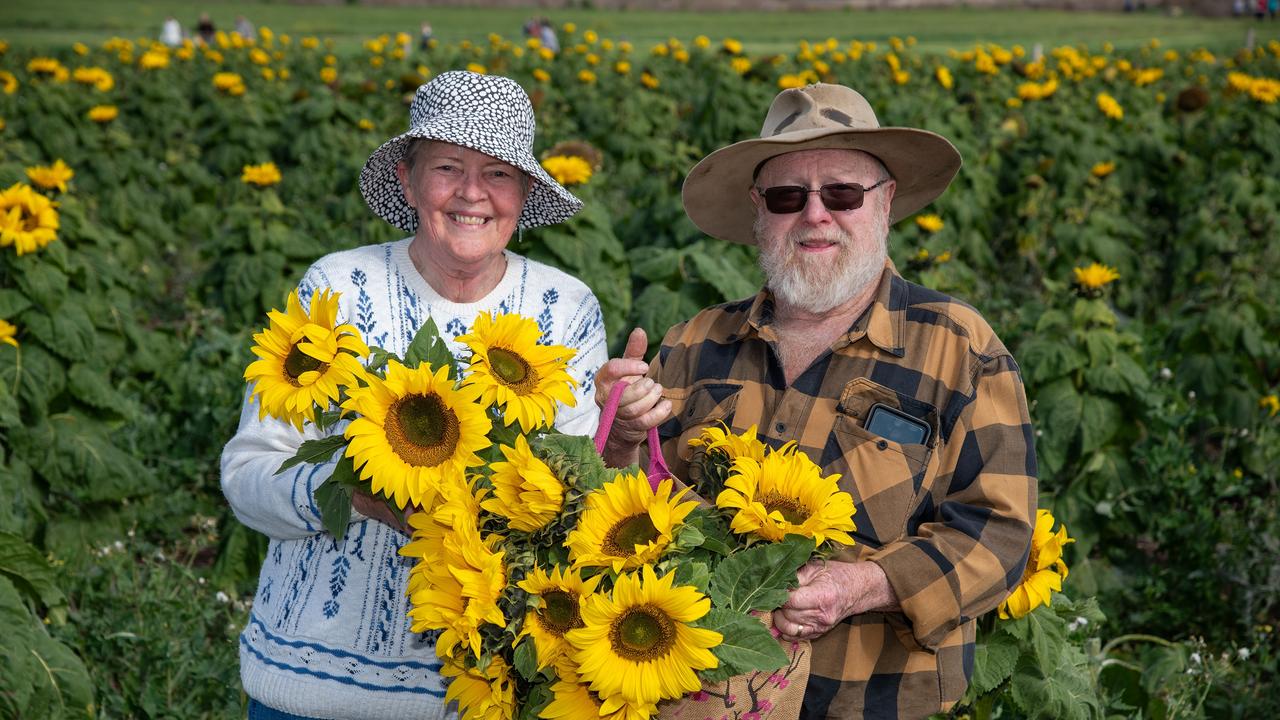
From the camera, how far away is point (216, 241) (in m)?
7.04

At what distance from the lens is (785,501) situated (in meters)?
1.87

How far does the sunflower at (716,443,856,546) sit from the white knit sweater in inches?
31.0

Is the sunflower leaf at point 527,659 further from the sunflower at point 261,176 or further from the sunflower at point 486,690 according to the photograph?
the sunflower at point 261,176

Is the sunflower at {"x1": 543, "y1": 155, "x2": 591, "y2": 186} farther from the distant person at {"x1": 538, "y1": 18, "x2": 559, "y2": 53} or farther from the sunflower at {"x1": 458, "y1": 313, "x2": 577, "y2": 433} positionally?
the distant person at {"x1": 538, "y1": 18, "x2": 559, "y2": 53}

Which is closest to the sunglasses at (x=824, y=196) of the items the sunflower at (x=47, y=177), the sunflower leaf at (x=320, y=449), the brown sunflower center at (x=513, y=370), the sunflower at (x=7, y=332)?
the brown sunflower center at (x=513, y=370)

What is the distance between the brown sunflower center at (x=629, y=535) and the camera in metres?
1.73

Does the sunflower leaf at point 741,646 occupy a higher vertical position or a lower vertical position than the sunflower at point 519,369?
lower

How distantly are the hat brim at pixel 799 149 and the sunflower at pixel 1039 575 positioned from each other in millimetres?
888

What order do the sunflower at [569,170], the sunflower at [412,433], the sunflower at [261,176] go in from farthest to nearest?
the sunflower at [261,176]
the sunflower at [569,170]
the sunflower at [412,433]

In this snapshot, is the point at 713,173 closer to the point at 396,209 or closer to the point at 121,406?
the point at 396,209

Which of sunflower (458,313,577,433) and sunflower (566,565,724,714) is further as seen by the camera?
sunflower (458,313,577,433)

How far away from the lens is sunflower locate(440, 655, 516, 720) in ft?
5.88

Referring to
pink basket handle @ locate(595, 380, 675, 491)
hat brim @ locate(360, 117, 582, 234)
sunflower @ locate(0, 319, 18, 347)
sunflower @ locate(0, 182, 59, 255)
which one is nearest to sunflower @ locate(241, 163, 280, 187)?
sunflower @ locate(0, 182, 59, 255)

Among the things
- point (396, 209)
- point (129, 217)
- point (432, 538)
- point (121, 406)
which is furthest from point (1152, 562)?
point (129, 217)
